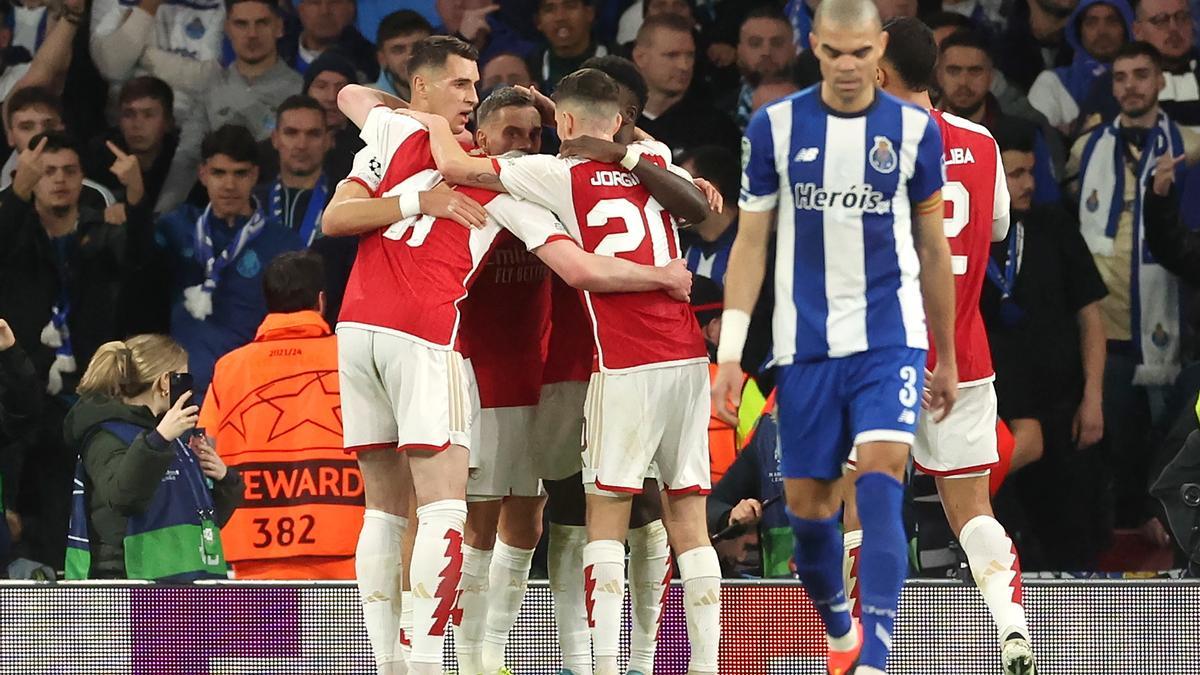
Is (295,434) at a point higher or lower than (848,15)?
lower

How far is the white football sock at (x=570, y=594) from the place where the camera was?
6766mm

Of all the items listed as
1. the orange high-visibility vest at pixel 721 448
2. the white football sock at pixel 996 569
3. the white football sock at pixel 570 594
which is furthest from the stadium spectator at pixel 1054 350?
the white football sock at pixel 570 594

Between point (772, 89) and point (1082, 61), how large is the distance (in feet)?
5.43

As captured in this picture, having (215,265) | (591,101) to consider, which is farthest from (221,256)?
(591,101)

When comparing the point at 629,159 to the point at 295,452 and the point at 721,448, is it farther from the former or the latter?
the point at 721,448

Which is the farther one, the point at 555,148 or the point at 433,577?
the point at 555,148

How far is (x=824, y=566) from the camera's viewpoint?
5.90 m

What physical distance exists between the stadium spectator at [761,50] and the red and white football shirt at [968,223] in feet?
12.1

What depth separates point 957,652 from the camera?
22.9 ft

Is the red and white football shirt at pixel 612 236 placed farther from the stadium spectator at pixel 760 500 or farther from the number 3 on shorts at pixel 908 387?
the stadium spectator at pixel 760 500

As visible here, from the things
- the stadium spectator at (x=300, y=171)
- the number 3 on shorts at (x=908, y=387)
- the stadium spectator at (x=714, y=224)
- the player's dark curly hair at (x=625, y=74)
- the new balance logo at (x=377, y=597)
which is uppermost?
the stadium spectator at (x=300, y=171)

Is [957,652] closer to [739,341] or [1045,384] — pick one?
[739,341]

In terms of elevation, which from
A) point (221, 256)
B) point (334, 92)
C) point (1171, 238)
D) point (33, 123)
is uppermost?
point (334, 92)

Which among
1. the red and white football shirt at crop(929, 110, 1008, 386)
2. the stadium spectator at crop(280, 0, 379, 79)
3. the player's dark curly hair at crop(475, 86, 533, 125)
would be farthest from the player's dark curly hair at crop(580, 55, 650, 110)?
the stadium spectator at crop(280, 0, 379, 79)
